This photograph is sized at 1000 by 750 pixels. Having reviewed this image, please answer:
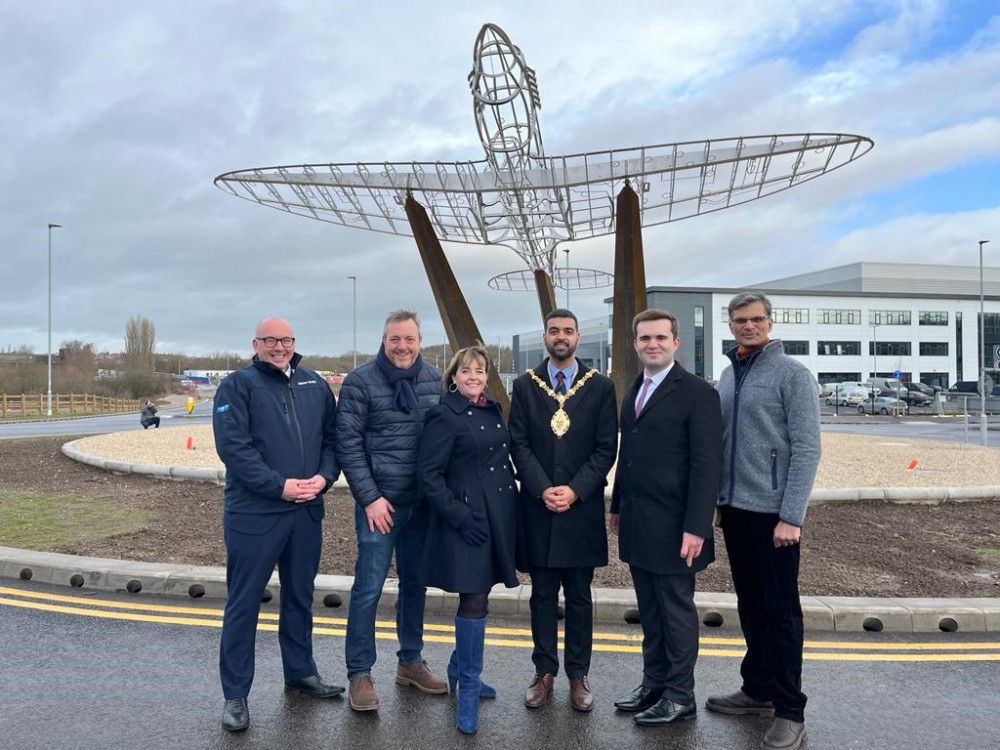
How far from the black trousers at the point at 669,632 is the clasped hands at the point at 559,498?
0.52m

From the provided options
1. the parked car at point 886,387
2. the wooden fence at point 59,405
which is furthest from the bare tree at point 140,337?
the parked car at point 886,387

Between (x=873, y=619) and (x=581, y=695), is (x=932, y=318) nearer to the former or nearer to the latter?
(x=873, y=619)

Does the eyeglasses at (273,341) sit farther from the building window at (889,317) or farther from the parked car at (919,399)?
the building window at (889,317)

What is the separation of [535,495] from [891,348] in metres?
73.8

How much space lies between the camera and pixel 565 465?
160 inches

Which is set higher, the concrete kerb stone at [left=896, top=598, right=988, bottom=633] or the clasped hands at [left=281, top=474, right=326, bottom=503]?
the clasped hands at [left=281, top=474, right=326, bottom=503]

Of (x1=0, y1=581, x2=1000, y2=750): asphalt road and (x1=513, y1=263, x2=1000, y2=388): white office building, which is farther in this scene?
(x1=513, y1=263, x2=1000, y2=388): white office building

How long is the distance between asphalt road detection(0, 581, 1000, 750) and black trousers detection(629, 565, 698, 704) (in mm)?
220

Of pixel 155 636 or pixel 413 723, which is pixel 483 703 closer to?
pixel 413 723

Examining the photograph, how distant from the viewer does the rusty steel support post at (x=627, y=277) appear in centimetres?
1206

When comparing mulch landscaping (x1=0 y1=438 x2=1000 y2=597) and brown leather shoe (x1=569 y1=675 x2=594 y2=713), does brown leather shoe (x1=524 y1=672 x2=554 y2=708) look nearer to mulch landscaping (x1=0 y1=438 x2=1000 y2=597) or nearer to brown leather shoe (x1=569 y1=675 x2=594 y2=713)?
brown leather shoe (x1=569 y1=675 x2=594 y2=713)

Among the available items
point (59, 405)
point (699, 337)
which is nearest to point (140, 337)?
point (59, 405)

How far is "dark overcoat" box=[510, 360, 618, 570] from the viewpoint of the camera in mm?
3977

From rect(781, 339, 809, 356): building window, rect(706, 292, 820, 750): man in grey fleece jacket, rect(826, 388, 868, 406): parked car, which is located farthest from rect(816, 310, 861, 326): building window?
rect(706, 292, 820, 750): man in grey fleece jacket
